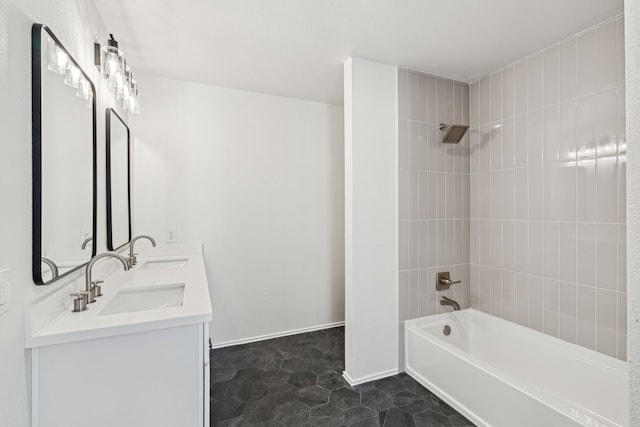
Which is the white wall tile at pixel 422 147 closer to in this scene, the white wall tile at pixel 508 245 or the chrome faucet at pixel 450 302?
the white wall tile at pixel 508 245

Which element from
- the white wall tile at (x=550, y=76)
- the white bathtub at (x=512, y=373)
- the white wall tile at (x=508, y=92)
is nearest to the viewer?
the white bathtub at (x=512, y=373)

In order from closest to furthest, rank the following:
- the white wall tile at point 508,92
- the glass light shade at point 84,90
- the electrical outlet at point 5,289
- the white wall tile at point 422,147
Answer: the electrical outlet at point 5,289, the glass light shade at point 84,90, the white wall tile at point 508,92, the white wall tile at point 422,147

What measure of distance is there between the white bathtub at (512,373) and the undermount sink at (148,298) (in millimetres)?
1772

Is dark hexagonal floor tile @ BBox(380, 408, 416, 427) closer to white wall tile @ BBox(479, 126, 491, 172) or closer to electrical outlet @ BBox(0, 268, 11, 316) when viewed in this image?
electrical outlet @ BBox(0, 268, 11, 316)

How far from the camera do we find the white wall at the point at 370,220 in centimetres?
219

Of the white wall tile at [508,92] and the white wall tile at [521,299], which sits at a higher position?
the white wall tile at [508,92]

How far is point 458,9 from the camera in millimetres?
1666

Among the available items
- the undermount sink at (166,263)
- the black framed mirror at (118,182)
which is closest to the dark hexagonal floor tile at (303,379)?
the undermount sink at (166,263)

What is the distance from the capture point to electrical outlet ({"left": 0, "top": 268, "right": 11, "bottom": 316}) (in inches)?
33.5

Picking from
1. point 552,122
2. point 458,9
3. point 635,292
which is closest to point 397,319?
point 552,122

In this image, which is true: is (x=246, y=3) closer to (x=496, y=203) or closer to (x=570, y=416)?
(x=496, y=203)

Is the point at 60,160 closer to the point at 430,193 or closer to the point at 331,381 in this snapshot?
the point at 331,381

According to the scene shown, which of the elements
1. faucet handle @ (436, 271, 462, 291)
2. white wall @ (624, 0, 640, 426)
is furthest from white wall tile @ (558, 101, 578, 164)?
white wall @ (624, 0, 640, 426)

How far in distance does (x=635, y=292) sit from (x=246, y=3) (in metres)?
1.98
